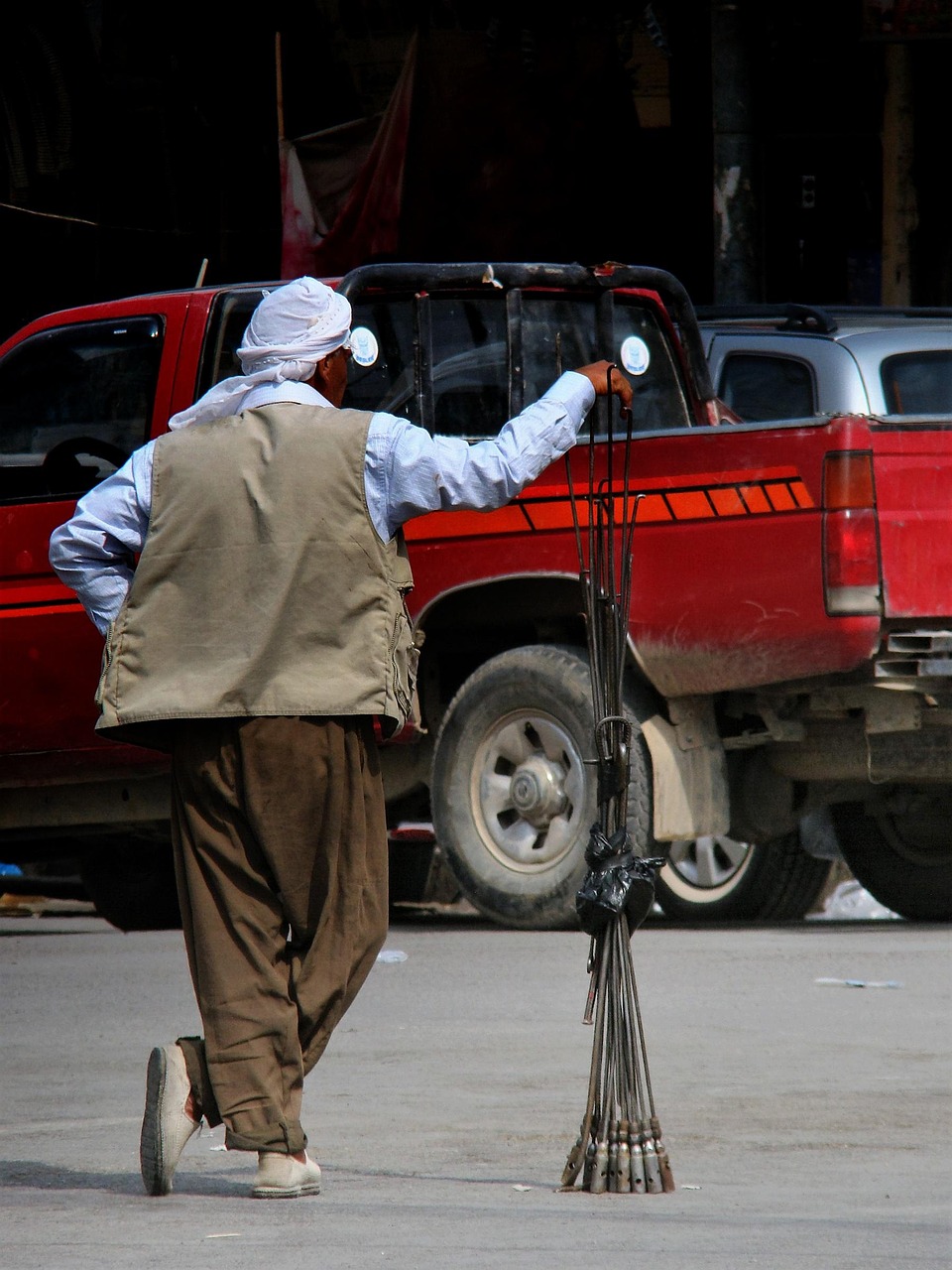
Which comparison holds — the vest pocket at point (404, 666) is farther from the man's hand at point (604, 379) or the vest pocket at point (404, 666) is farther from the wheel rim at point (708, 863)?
the wheel rim at point (708, 863)

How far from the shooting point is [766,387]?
9.95 metres

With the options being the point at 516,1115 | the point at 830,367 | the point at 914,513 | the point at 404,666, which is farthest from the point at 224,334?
the point at 404,666

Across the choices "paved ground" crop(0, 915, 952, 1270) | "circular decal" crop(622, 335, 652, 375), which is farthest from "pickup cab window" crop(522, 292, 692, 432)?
"paved ground" crop(0, 915, 952, 1270)

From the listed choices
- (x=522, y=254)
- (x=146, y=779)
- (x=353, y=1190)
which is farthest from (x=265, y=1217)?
(x=522, y=254)

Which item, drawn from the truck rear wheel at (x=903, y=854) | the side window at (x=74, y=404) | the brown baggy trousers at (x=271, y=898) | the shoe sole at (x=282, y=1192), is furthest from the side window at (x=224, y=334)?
the shoe sole at (x=282, y=1192)

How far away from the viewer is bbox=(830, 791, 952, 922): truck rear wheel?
9.23m

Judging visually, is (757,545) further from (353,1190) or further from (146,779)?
(353,1190)

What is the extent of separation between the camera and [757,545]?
7938 millimetres

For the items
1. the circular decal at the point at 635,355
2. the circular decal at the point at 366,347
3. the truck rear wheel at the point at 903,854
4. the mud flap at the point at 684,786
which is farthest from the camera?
the truck rear wheel at the point at 903,854

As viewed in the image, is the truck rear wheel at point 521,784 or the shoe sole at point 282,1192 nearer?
the shoe sole at point 282,1192

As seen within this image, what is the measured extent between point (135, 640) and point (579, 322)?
487 cm

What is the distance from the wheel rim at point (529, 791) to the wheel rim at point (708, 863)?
113cm

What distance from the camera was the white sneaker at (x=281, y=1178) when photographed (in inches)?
166

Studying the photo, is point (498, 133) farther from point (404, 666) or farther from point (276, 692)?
point (276, 692)
